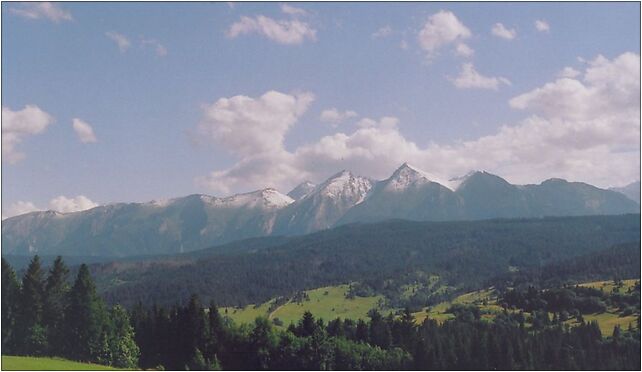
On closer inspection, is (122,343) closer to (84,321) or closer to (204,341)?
(84,321)

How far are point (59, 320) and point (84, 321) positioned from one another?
13.1 ft

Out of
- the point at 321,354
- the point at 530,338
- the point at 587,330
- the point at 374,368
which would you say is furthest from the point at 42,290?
the point at 587,330

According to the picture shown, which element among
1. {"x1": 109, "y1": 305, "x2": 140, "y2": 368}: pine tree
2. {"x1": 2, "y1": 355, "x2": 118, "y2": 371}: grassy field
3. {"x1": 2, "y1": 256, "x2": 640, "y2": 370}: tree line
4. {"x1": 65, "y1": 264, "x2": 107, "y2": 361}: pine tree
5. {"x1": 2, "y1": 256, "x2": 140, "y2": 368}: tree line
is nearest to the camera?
{"x1": 2, "y1": 355, "x2": 118, "y2": 371}: grassy field

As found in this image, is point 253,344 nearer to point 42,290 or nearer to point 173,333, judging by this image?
point 173,333

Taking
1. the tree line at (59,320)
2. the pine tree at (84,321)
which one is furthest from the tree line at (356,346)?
the pine tree at (84,321)

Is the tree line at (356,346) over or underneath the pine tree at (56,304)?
underneath

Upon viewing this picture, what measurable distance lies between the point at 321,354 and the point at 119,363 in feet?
136

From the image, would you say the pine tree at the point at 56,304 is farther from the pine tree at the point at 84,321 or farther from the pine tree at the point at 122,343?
the pine tree at the point at 122,343

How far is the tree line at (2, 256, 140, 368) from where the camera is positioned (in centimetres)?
8869

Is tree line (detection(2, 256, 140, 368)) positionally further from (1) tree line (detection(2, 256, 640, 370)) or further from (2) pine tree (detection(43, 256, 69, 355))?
(1) tree line (detection(2, 256, 640, 370))

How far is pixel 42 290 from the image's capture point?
94812mm

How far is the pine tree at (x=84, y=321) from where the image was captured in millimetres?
90875

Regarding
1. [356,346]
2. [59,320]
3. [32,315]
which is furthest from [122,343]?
[356,346]

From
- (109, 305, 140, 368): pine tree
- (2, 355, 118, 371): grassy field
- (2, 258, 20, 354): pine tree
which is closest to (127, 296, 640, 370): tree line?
(109, 305, 140, 368): pine tree
